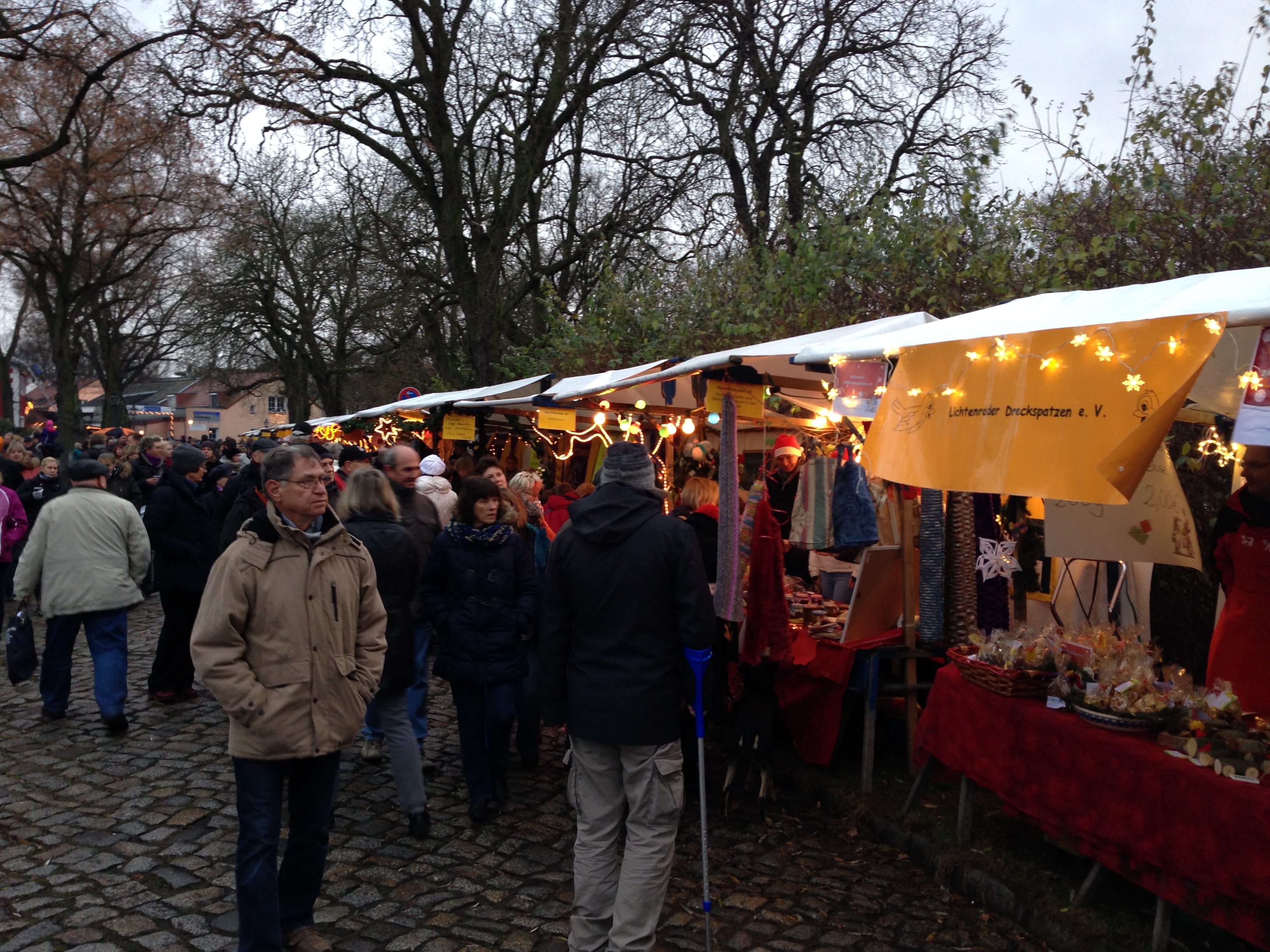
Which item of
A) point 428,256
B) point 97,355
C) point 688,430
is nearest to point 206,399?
point 97,355

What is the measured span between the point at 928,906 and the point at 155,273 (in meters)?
33.4

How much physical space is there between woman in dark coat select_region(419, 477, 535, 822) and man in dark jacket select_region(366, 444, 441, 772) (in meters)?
0.57

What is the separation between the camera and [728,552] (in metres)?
5.04

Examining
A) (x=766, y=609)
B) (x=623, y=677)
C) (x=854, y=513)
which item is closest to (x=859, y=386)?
(x=854, y=513)

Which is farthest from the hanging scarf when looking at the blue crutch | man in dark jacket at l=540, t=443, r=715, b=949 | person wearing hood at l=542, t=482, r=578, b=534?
person wearing hood at l=542, t=482, r=578, b=534

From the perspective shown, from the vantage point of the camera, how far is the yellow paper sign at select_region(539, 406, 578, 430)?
866 centimetres

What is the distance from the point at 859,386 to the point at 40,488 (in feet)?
32.2

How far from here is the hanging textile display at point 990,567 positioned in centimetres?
525

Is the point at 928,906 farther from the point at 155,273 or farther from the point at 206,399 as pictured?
the point at 206,399

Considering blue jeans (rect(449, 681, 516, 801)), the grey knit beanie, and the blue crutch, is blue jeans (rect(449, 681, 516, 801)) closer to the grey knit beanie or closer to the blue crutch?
the blue crutch

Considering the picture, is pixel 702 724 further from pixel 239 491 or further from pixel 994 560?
pixel 239 491

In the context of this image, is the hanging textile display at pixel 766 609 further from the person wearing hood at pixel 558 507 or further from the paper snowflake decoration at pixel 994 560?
the person wearing hood at pixel 558 507

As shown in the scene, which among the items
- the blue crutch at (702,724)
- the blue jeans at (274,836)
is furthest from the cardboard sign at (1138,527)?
the blue jeans at (274,836)

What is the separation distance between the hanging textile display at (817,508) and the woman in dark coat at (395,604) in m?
2.43
